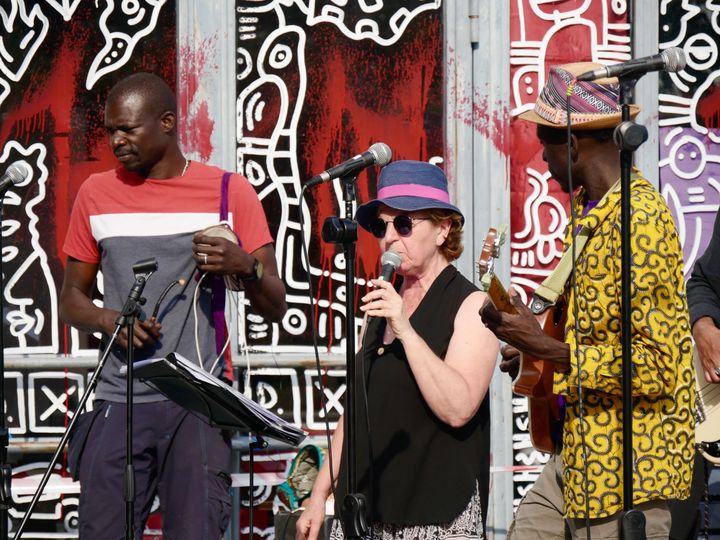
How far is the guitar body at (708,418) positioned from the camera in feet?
17.4

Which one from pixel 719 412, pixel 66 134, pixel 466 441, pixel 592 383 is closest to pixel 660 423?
pixel 592 383

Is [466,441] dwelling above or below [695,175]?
below

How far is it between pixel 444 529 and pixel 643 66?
5.08 feet

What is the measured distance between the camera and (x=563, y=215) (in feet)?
21.7

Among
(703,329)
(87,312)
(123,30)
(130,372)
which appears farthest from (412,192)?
(123,30)

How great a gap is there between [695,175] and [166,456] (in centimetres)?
362

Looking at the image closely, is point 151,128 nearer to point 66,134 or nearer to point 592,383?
point 66,134

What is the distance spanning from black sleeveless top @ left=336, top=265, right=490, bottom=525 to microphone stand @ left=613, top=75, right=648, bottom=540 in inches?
21.2

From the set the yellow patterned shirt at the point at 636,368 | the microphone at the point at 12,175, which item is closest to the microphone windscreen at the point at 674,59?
the yellow patterned shirt at the point at 636,368

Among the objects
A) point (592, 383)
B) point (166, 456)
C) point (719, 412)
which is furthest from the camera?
point (719, 412)

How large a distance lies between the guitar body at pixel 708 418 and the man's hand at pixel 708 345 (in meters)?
0.10

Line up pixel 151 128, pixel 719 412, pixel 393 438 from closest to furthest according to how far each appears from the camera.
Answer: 1. pixel 393 438
2. pixel 151 128
3. pixel 719 412

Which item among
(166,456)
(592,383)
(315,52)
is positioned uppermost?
(315,52)

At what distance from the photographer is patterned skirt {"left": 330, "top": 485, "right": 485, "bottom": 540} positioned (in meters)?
3.70
